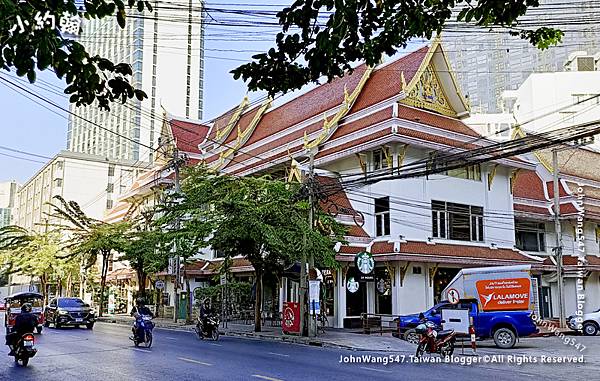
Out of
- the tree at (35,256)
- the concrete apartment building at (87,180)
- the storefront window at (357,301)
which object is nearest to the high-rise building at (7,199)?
the concrete apartment building at (87,180)

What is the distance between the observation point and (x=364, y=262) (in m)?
24.4

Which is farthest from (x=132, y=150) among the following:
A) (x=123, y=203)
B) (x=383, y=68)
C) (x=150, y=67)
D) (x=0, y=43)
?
(x=0, y=43)

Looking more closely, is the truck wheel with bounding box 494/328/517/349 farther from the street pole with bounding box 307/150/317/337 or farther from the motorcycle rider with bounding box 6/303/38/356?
the motorcycle rider with bounding box 6/303/38/356

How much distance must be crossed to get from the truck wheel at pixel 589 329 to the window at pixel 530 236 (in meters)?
7.67

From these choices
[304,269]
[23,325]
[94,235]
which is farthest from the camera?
[94,235]

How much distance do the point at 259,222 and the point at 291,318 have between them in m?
4.03

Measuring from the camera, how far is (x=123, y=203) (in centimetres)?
5109

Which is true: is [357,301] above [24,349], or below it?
above

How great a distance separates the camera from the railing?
978 inches

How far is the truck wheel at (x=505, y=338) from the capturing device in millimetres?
19750

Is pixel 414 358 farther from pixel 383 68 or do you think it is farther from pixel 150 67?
pixel 150 67

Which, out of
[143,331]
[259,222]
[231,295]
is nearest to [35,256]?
[231,295]

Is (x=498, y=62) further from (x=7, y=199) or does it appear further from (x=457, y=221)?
(x=7, y=199)

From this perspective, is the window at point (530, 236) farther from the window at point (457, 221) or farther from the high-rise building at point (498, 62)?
the high-rise building at point (498, 62)
